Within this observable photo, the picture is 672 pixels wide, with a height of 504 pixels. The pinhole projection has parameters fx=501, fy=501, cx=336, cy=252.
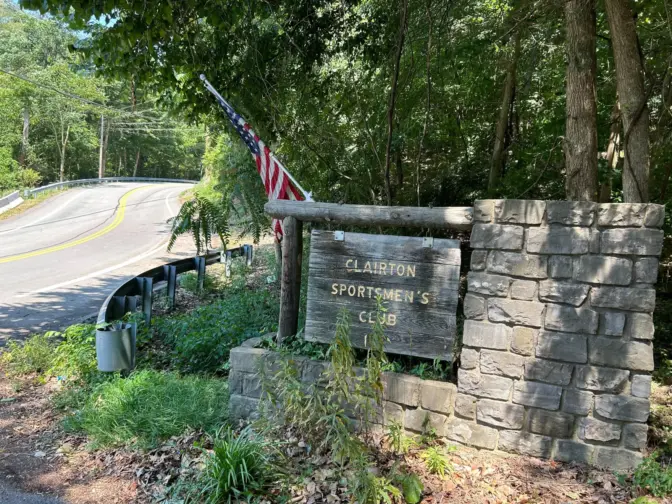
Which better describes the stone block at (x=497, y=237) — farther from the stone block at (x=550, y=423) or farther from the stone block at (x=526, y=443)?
the stone block at (x=526, y=443)

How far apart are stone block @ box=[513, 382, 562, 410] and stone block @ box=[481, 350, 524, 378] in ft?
0.31

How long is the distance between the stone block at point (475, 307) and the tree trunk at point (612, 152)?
3.63 m

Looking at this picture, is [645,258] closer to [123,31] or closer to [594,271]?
[594,271]

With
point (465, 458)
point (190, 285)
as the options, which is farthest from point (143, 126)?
point (465, 458)

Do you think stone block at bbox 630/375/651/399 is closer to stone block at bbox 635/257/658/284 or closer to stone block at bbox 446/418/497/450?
stone block at bbox 635/257/658/284

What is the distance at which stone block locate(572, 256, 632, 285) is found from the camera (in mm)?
3266

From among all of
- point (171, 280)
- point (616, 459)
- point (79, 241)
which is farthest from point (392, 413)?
point (79, 241)

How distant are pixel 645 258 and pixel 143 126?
48347 millimetres

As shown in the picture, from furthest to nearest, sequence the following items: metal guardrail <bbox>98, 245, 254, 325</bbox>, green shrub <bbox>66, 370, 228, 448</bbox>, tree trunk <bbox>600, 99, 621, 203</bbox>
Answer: metal guardrail <bbox>98, 245, 254, 325</bbox>
tree trunk <bbox>600, 99, 621, 203</bbox>
green shrub <bbox>66, 370, 228, 448</bbox>

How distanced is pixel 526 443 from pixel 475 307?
1.01 m

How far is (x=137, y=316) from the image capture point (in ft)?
23.4

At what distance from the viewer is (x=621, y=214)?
10.7ft

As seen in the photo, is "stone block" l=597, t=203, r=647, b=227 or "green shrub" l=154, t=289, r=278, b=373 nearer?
"stone block" l=597, t=203, r=647, b=227

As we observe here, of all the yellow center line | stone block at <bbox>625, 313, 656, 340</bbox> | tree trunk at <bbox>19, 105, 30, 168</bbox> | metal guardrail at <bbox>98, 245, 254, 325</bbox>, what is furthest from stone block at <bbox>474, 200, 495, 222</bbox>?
tree trunk at <bbox>19, 105, 30, 168</bbox>
